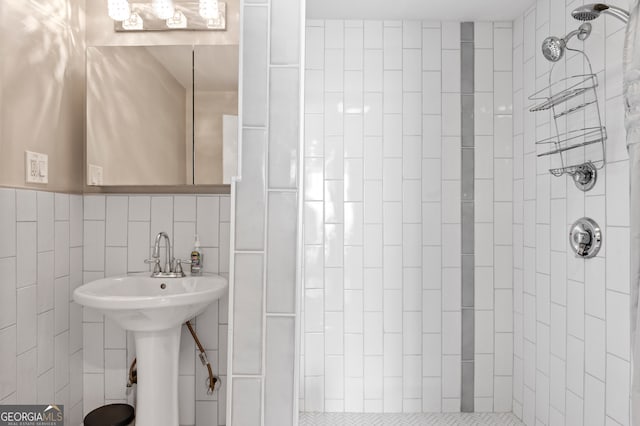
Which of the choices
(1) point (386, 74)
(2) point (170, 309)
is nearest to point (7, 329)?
(2) point (170, 309)

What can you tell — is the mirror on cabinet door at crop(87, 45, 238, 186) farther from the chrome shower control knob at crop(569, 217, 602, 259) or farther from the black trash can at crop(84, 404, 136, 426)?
the chrome shower control knob at crop(569, 217, 602, 259)

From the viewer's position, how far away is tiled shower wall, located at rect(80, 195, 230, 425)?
1.94 metres

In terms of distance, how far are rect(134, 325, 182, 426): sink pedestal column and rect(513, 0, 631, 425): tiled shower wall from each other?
1.74 metres

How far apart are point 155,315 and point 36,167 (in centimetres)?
71

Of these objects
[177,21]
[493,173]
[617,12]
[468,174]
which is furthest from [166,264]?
[617,12]

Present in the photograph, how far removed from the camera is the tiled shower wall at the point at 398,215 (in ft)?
8.13

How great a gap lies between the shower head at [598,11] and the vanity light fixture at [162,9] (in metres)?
1.63

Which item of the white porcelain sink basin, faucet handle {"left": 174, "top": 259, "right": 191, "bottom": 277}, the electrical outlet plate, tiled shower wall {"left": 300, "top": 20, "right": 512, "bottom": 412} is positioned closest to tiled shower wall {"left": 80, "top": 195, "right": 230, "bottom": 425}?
faucet handle {"left": 174, "top": 259, "right": 191, "bottom": 277}

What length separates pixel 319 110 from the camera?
2.49 m

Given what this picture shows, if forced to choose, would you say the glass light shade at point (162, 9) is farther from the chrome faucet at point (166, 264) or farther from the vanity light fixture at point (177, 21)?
the chrome faucet at point (166, 264)

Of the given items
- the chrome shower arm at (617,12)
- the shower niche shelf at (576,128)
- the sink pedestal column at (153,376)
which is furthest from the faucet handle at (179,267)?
the chrome shower arm at (617,12)

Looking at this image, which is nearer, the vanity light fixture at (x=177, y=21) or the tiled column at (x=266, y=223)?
the tiled column at (x=266, y=223)

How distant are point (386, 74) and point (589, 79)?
1.05 meters

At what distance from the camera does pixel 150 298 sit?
1464mm
